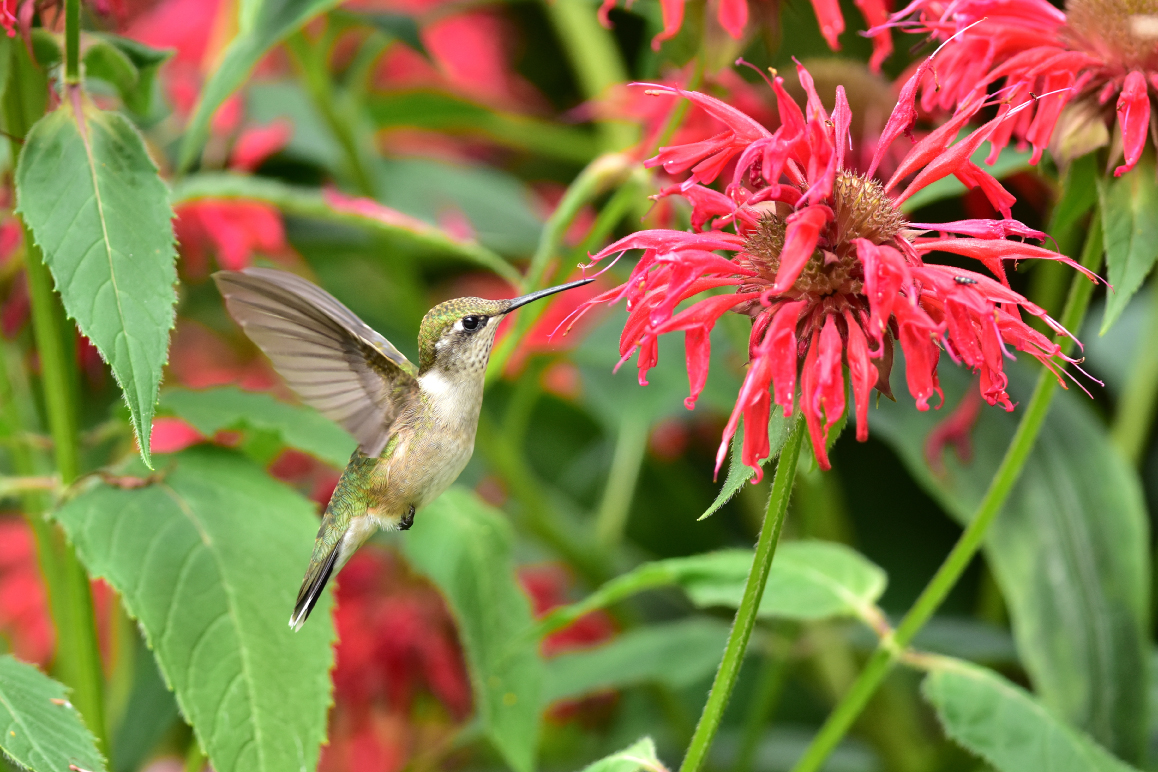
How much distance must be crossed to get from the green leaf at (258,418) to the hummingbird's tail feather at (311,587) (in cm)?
8

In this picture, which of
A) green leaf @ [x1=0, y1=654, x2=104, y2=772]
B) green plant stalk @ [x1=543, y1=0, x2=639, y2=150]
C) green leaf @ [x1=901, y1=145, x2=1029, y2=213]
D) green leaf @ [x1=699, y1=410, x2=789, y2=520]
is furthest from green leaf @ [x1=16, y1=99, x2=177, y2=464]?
green plant stalk @ [x1=543, y1=0, x2=639, y2=150]

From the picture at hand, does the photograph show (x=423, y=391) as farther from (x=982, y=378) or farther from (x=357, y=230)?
(x=357, y=230)

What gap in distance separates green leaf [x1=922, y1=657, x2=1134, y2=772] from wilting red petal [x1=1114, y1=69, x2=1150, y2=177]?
0.90ft

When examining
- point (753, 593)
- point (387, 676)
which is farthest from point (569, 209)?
point (387, 676)

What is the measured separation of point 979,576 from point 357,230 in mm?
781

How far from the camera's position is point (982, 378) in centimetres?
43

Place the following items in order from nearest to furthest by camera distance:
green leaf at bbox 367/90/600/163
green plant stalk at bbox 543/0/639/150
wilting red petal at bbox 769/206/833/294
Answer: wilting red petal at bbox 769/206/833/294, green leaf at bbox 367/90/600/163, green plant stalk at bbox 543/0/639/150

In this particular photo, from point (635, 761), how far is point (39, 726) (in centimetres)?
23

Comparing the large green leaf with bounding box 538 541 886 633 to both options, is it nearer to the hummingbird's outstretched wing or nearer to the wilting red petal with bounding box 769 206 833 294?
the hummingbird's outstretched wing

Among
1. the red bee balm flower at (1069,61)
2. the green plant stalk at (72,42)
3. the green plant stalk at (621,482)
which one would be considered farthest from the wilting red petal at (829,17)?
the green plant stalk at (621,482)

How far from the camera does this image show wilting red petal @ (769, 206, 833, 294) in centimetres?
38

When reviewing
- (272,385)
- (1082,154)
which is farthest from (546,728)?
(1082,154)

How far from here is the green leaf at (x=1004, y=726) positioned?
1.90ft

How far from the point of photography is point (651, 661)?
0.82m
